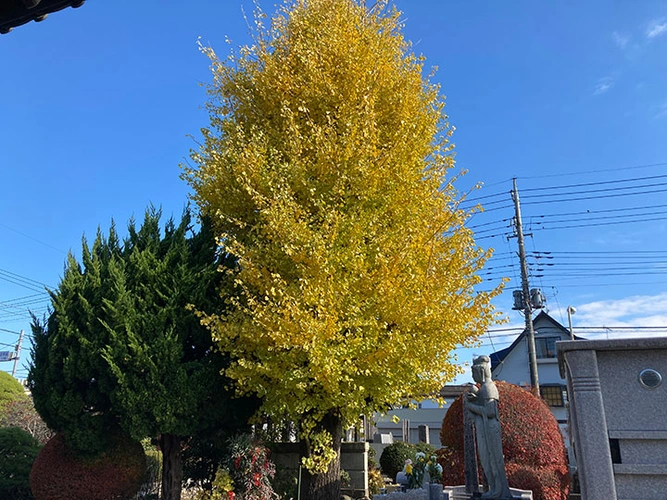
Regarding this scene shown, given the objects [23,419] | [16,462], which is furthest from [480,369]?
[23,419]

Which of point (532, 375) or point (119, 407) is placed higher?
point (532, 375)

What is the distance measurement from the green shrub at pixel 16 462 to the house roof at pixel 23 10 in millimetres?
10837

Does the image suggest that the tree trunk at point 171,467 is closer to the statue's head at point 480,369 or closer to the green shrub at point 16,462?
the green shrub at point 16,462

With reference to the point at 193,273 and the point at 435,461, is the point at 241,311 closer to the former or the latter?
the point at 193,273

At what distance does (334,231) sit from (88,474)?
6333 millimetres

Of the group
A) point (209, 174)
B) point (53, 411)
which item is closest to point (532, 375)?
point (209, 174)

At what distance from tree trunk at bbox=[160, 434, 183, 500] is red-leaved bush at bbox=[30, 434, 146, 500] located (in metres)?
0.50

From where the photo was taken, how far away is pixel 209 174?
9.45 metres

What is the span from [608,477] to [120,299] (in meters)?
7.78

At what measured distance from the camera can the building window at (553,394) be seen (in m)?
28.1

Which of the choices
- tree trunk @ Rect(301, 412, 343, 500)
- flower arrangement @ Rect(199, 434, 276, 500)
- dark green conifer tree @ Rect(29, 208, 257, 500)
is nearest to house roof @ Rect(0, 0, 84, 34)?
dark green conifer tree @ Rect(29, 208, 257, 500)

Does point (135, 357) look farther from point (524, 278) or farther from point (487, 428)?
point (524, 278)

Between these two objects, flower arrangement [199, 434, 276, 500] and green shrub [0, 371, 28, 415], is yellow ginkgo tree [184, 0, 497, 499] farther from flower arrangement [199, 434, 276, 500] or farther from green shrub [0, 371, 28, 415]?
green shrub [0, 371, 28, 415]

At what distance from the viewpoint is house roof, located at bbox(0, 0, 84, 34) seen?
3.50m
